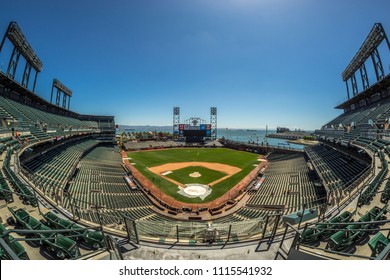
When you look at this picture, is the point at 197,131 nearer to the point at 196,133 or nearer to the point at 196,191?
the point at 196,133

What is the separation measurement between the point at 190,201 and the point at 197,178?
34.0 feet

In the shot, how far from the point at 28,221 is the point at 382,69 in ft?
193

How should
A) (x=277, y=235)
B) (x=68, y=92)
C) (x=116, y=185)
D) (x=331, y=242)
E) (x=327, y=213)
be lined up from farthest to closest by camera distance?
1. (x=68, y=92)
2. (x=116, y=185)
3. (x=327, y=213)
4. (x=277, y=235)
5. (x=331, y=242)

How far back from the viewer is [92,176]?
1089 inches

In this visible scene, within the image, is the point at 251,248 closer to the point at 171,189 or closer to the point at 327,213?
the point at 327,213

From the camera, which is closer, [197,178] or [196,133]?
[197,178]

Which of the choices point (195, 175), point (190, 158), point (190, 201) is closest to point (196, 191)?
point (190, 201)

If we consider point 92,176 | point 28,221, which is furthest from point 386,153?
point 92,176

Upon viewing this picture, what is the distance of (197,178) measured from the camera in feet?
113

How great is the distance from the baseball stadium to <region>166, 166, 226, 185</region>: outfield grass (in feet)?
0.79

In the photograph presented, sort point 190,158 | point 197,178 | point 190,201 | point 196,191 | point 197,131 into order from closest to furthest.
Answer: point 190,201 → point 196,191 → point 197,178 → point 190,158 → point 197,131

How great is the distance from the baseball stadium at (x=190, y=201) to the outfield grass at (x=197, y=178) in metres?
0.24

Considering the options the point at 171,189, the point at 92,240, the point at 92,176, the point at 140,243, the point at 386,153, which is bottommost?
the point at 171,189

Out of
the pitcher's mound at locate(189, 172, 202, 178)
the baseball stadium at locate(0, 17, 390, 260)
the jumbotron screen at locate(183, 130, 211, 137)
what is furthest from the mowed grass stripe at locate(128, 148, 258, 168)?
the jumbotron screen at locate(183, 130, 211, 137)
